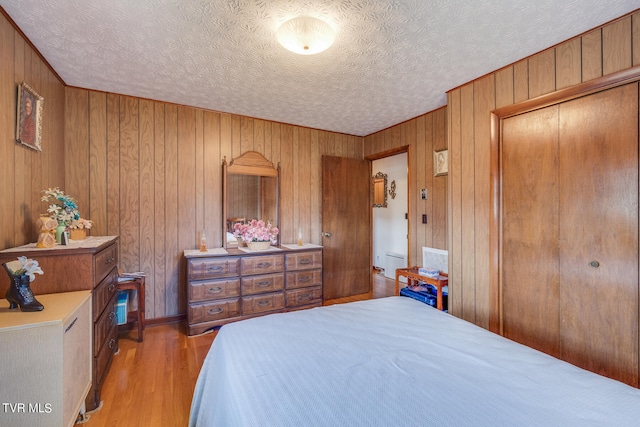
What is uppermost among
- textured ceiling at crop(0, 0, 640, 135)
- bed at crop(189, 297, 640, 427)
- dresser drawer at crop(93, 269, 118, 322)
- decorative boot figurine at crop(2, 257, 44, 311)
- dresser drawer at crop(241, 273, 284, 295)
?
textured ceiling at crop(0, 0, 640, 135)

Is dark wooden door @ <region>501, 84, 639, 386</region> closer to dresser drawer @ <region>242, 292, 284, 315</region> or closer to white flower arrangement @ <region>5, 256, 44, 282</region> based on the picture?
dresser drawer @ <region>242, 292, 284, 315</region>

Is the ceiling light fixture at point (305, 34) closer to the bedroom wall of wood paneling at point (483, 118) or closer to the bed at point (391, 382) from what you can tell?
the bedroom wall of wood paneling at point (483, 118)

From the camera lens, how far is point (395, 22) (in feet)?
5.83

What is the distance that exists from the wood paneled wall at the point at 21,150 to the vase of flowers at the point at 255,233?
1731 mm

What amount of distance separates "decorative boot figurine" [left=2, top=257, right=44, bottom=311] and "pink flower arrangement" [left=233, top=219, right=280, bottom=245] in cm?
198

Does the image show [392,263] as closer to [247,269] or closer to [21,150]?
[247,269]

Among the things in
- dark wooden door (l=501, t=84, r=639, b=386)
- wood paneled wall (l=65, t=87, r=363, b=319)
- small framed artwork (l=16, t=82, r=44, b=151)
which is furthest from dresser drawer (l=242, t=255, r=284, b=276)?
dark wooden door (l=501, t=84, r=639, b=386)

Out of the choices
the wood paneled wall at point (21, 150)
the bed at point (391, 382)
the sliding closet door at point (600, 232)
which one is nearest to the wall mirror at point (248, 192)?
the wood paneled wall at point (21, 150)

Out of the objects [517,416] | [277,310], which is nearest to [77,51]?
[277,310]

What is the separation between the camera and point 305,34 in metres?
1.74

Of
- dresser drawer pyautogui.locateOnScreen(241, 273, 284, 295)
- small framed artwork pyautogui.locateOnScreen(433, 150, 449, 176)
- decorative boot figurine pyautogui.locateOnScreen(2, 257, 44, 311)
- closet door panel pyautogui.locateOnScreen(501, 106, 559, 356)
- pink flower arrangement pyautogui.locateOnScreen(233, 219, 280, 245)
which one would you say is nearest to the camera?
decorative boot figurine pyautogui.locateOnScreen(2, 257, 44, 311)

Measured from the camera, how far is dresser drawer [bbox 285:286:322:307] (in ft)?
11.1

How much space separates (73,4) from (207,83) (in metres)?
1.08

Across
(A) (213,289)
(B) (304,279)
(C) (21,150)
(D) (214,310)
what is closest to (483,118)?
(B) (304,279)
